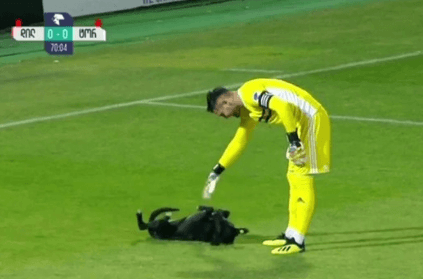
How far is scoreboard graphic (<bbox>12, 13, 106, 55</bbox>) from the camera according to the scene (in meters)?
29.6

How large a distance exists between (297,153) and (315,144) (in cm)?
36

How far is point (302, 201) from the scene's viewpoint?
42.3 feet

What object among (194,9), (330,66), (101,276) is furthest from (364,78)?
(101,276)

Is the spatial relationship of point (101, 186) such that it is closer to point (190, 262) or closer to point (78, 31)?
point (190, 262)

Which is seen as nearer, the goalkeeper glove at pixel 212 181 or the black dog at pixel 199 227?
the goalkeeper glove at pixel 212 181

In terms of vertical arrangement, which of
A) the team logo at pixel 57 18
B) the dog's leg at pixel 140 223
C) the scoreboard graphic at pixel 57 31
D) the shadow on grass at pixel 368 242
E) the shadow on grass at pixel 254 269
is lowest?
the shadow on grass at pixel 254 269

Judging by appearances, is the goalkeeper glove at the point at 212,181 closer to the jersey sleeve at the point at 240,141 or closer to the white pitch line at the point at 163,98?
the jersey sleeve at the point at 240,141

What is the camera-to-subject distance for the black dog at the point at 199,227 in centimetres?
1341

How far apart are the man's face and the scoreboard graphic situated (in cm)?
1676

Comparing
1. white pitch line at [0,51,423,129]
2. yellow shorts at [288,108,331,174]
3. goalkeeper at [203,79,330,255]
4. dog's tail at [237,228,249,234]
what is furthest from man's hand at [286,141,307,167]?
white pitch line at [0,51,423,129]

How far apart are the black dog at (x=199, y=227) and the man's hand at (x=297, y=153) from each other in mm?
1154

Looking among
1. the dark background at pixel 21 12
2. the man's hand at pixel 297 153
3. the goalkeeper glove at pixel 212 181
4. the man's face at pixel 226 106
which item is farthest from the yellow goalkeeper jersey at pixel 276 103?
the dark background at pixel 21 12

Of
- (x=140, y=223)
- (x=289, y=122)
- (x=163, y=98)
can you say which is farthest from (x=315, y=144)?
(x=163, y=98)

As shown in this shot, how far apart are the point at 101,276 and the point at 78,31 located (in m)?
18.0
